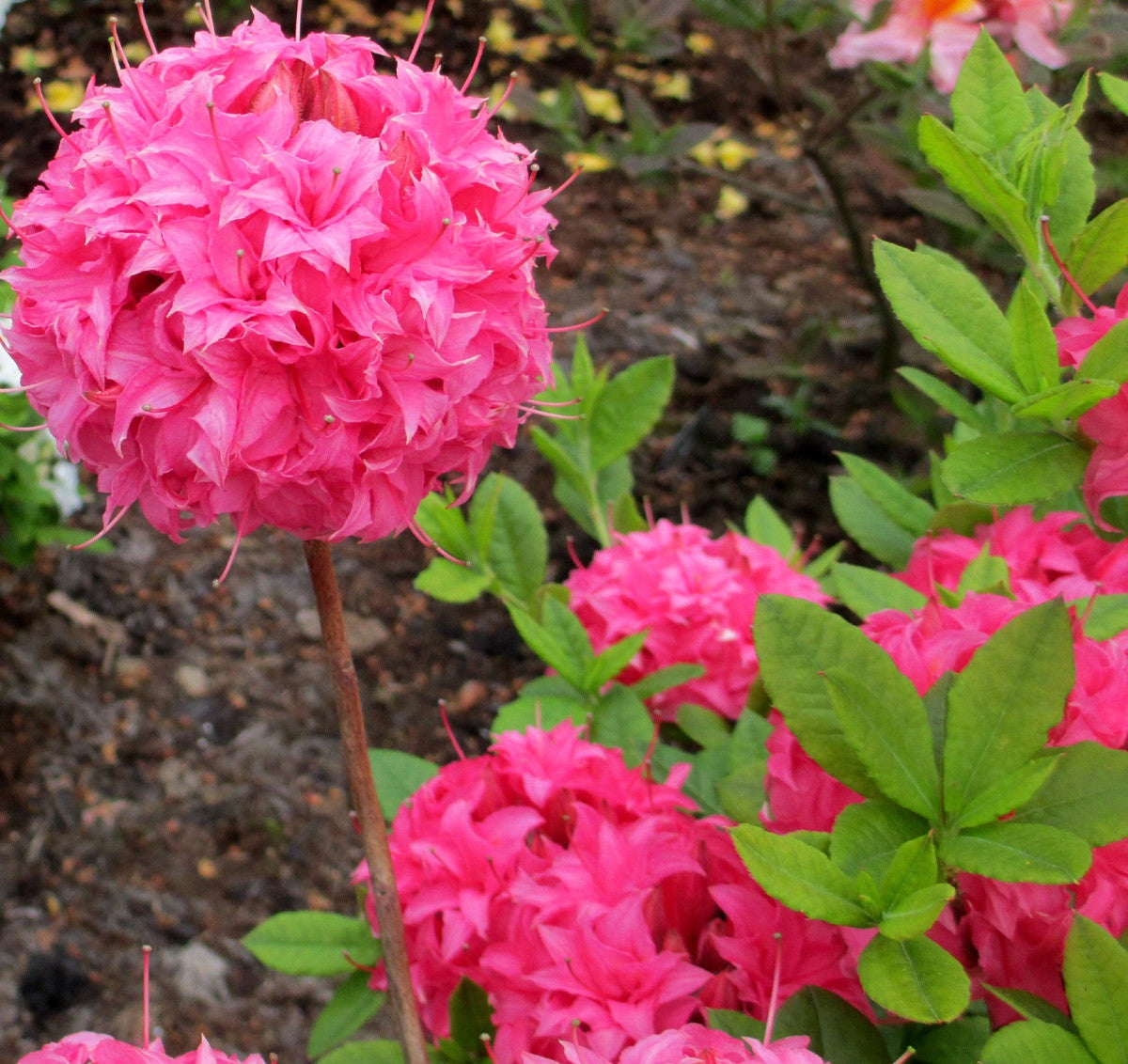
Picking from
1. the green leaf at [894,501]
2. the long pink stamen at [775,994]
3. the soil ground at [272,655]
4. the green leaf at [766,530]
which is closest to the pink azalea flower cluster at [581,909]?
the long pink stamen at [775,994]

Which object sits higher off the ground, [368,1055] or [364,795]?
[364,795]

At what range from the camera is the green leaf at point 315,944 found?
0.80 meters

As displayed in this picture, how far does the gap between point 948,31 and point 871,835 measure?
1.01m

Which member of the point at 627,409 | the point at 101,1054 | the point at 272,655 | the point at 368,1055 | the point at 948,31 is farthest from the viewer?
the point at 272,655

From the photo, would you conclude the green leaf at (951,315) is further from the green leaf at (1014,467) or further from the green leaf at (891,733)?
the green leaf at (891,733)

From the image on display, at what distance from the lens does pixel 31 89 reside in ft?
8.31

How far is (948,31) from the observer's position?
4.10 feet

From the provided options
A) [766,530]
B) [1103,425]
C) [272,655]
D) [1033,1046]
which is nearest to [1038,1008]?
[1033,1046]

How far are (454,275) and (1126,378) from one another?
0.30 m

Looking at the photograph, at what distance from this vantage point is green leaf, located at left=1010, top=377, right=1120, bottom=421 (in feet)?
1.74

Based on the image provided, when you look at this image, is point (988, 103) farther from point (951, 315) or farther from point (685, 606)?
point (685, 606)

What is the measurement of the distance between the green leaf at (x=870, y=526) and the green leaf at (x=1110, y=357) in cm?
47

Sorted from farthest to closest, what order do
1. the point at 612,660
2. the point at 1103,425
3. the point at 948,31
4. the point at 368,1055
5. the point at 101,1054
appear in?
the point at 948,31 < the point at 612,660 < the point at 368,1055 < the point at 1103,425 < the point at 101,1054

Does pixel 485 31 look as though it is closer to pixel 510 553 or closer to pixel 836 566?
pixel 510 553
